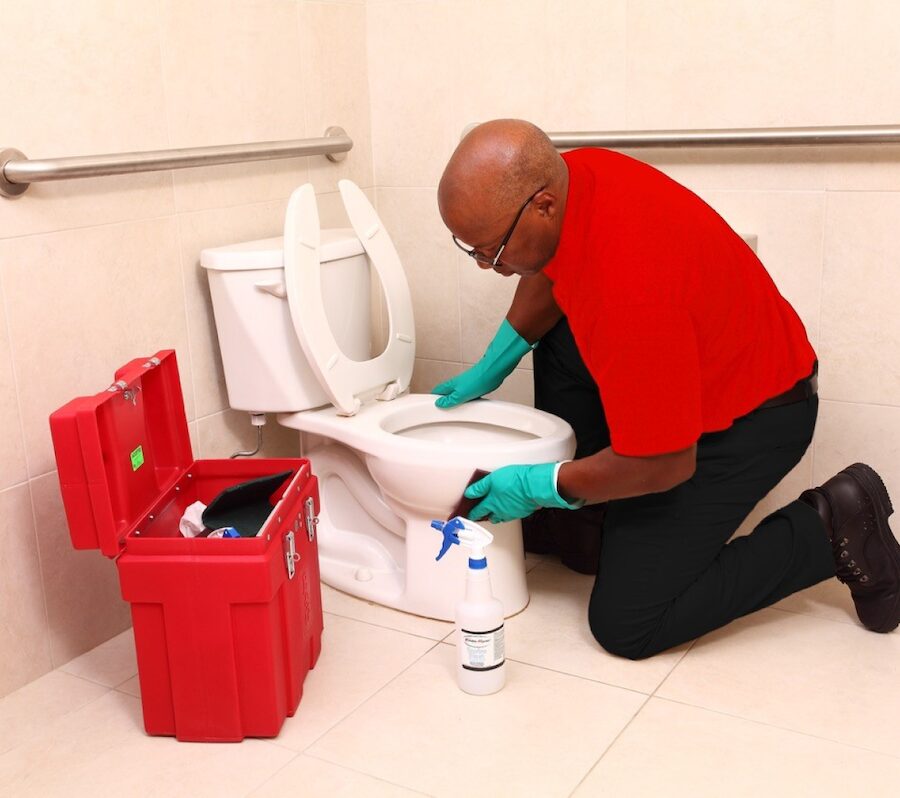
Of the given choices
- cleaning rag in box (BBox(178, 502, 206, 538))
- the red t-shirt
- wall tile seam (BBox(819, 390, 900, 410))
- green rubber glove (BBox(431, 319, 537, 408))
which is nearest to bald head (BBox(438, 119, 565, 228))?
the red t-shirt

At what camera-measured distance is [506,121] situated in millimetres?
1456

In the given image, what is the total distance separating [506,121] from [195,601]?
0.79 meters

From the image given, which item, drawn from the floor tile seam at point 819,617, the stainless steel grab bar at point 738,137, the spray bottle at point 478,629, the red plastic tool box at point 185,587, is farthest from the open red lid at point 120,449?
the floor tile seam at point 819,617

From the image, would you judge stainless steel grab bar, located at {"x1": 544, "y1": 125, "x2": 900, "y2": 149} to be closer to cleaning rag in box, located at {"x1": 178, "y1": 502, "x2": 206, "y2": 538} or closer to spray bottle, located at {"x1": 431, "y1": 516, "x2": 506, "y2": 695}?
spray bottle, located at {"x1": 431, "y1": 516, "x2": 506, "y2": 695}

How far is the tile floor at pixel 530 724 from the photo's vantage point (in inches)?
55.3

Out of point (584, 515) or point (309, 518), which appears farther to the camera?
point (584, 515)

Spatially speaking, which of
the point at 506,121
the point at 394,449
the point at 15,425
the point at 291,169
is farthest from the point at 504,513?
the point at 291,169

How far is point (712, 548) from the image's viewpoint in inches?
66.7

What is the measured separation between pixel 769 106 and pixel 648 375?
2.49ft

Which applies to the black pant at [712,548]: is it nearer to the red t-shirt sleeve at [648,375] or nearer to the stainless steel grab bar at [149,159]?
the red t-shirt sleeve at [648,375]

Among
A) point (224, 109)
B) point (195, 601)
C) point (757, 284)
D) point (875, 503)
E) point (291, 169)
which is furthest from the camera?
point (291, 169)

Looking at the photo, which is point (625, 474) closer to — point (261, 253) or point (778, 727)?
point (778, 727)

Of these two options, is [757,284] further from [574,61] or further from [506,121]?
[574,61]

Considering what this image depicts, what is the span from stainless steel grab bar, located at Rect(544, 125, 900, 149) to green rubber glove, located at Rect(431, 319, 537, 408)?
40 cm
